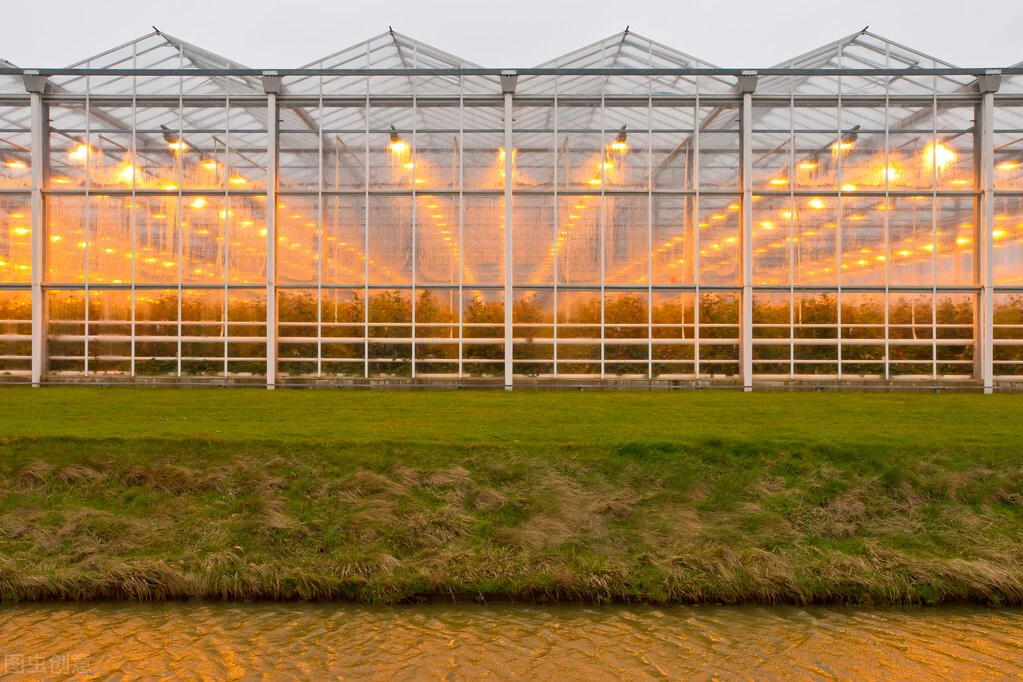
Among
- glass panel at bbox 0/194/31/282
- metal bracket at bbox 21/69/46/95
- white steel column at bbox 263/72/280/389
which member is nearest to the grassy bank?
white steel column at bbox 263/72/280/389

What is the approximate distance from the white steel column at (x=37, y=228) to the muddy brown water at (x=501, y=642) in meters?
17.2

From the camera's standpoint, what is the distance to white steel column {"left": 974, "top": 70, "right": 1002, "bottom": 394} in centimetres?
2383

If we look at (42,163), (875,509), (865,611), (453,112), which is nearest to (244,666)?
(865,611)

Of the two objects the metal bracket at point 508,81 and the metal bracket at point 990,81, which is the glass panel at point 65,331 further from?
the metal bracket at point 990,81

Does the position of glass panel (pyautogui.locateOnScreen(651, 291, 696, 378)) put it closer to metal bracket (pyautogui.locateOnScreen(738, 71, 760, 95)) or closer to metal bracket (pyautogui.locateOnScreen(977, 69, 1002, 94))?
metal bracket (pyautogui.locateOnScreen(738, 71, 760, 95))

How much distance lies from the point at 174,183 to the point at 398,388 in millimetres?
10290

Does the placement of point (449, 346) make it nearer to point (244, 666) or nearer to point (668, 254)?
point (668, 254)

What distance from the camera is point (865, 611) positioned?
385 inches

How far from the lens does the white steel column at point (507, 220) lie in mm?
24016

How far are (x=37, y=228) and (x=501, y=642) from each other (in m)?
23.2

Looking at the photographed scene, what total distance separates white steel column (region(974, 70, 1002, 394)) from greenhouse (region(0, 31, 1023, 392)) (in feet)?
0.34

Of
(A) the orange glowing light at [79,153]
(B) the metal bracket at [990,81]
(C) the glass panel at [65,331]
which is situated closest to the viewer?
(B) the metal bracket at [990,81]

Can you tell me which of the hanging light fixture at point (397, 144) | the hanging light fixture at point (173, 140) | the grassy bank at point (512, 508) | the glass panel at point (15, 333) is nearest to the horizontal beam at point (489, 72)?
the hanging light fixture at point (173, 140)

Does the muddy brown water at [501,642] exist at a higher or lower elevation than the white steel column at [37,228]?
lower
